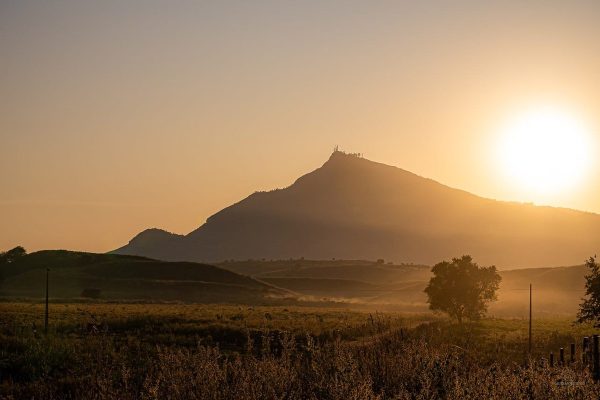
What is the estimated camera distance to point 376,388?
1405 cm

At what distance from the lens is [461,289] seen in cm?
6656

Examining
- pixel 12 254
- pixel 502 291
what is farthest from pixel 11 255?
pixel 502 291

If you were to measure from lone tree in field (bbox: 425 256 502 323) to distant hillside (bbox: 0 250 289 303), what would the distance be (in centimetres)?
5622

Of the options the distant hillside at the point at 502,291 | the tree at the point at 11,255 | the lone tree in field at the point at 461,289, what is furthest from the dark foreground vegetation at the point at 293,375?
the tree at the point at 11,255

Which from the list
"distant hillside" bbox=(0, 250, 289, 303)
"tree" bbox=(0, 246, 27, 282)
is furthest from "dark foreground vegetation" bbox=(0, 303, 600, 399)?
"tree" bbox=(0, 246, 27, 282)

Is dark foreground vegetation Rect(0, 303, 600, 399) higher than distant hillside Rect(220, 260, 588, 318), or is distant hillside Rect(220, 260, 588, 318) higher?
dark foreground vegetation Rect(0, 303, 600, 399)

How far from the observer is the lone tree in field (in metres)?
66.6

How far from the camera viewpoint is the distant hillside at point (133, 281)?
4978 inches

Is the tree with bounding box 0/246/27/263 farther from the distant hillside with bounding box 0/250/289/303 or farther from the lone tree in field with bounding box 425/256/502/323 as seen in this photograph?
the lone tree in field with bounding box 425/256/502/323

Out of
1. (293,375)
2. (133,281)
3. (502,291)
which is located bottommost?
(502,291)

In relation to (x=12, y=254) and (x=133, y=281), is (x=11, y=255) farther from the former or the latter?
(x=133, y=281)

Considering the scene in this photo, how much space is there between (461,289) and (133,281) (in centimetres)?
8476

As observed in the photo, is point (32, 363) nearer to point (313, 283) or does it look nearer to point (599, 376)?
point (599, 376)

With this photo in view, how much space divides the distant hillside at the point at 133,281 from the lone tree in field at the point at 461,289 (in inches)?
2214
